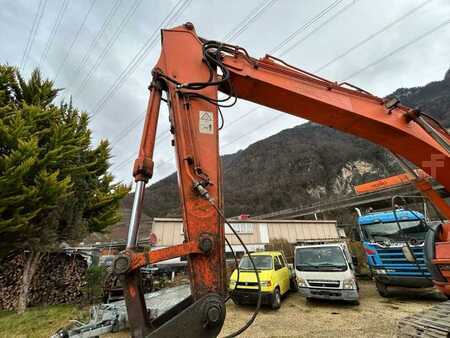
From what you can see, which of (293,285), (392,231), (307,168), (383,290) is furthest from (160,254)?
(307,168)

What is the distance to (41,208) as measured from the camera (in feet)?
22.1

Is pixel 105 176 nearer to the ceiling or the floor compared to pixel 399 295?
nearer to the ceiling

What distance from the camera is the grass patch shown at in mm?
5247

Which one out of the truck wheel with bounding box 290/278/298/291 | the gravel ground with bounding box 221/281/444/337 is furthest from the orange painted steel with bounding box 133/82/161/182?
the truck wheel with bounding box 290/278/298/291

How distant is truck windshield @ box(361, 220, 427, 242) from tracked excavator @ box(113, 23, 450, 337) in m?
4.29

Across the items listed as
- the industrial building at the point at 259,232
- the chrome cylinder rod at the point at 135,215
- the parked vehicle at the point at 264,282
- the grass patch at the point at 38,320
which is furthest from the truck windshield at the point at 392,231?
the grass patch at the point at 38,320

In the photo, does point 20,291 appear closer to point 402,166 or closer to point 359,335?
point 359,335

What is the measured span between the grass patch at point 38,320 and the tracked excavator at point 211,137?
4.56 m

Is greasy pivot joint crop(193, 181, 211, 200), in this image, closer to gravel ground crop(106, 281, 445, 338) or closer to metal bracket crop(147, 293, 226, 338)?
metal bracket crop(147, 293, 226, 338)

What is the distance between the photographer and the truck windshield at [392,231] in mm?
7043

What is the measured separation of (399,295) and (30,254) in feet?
37.7

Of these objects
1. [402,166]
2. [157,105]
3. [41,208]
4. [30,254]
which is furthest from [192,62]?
[30,254]

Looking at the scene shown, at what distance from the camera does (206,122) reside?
8.01ft

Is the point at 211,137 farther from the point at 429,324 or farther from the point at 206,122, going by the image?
the point at 429,324
